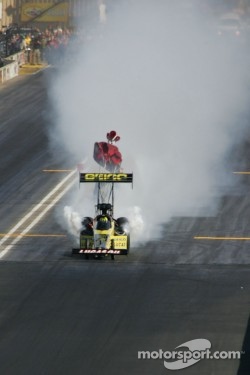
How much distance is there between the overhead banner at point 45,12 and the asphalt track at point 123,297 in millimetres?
50644

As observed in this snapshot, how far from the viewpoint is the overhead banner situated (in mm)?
94875

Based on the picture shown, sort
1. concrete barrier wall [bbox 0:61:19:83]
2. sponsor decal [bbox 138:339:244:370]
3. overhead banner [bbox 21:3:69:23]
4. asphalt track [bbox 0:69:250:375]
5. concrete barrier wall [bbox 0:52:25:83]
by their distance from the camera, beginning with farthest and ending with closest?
overhead banner [bbox 21:3:69:23] → concrete barrier wall [bbox 0:52:25:83] → concrete barrier wall [bbox 0:61:19:83] → asphalt track [bbox 0:69:250:375] → sponsor decal [bbox 138:339:244:370]

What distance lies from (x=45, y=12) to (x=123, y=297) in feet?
214

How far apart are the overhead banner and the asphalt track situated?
166 ft

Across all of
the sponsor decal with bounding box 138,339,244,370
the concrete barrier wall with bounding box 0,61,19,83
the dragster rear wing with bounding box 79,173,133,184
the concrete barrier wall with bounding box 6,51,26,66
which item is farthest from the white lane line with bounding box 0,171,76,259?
the concrete barrier wall with bounding box 6,51,26,66

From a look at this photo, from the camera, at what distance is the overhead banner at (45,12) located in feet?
311

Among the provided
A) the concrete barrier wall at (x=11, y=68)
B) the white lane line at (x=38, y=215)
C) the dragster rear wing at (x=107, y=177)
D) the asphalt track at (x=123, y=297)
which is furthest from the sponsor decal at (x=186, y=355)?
the concrete barrier wall at (x=11, y=68)

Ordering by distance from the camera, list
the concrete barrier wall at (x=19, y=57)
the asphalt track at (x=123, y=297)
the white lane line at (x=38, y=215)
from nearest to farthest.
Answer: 1. the asphalt track at (x=123, y=297)
2. the white lane line at (x=38, y=215)
3. the concrete barrier wall at (x=19, y=57)

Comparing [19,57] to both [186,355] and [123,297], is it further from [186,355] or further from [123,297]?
[186,355]

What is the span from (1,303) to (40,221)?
961 cm

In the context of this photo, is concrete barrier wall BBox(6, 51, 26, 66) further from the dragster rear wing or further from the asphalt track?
the dragster rear wing

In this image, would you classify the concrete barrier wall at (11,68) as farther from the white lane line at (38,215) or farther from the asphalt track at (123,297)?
the asphalt track at (123,297)

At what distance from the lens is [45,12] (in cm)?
9544

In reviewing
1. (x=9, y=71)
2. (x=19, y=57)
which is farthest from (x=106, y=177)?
(x=19, y=57)
